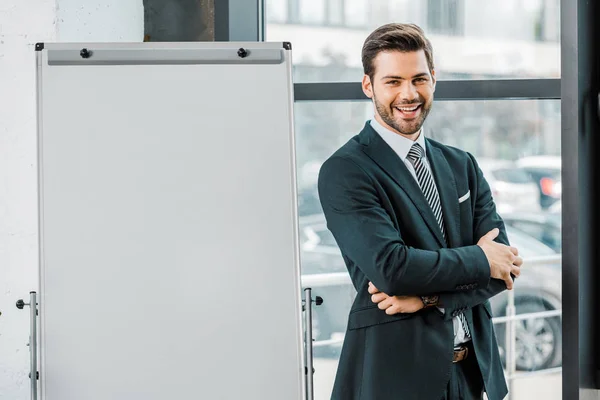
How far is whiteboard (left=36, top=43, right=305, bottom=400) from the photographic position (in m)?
1.93

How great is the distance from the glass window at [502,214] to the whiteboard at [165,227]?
19.8 inches

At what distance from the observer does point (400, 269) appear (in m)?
1.91

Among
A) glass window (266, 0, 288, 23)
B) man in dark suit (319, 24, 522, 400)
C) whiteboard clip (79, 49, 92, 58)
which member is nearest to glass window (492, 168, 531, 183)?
man in dark suit (319, 24, 522, 400)

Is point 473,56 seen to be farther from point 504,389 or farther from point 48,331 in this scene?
point 48,331

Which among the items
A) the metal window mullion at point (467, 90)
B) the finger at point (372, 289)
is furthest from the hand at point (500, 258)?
the metal window mullion at point (467, 90)

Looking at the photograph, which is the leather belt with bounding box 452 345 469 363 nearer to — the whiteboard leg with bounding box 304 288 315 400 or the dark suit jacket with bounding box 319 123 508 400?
the dark suit jacket with bounding box 319 123 508 400

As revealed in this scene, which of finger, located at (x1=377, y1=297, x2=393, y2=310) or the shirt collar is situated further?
the shirt collar

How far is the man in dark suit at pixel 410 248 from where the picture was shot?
1.95 m

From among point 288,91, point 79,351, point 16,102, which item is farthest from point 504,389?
point 16,102

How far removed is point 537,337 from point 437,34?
1.19 metres

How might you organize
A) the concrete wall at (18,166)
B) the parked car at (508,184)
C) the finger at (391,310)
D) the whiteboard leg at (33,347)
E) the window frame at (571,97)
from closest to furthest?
the whiteboard leg at (33,347)
the finger at (391,310)
the concrete wall at (18,166)
the window frame at (571,97)
the parked car at (508,184)

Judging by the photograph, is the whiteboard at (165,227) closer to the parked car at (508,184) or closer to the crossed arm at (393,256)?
the crossed arm at (393,256)

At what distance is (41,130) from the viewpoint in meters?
1.94

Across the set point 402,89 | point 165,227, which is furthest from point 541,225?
point 165,227
